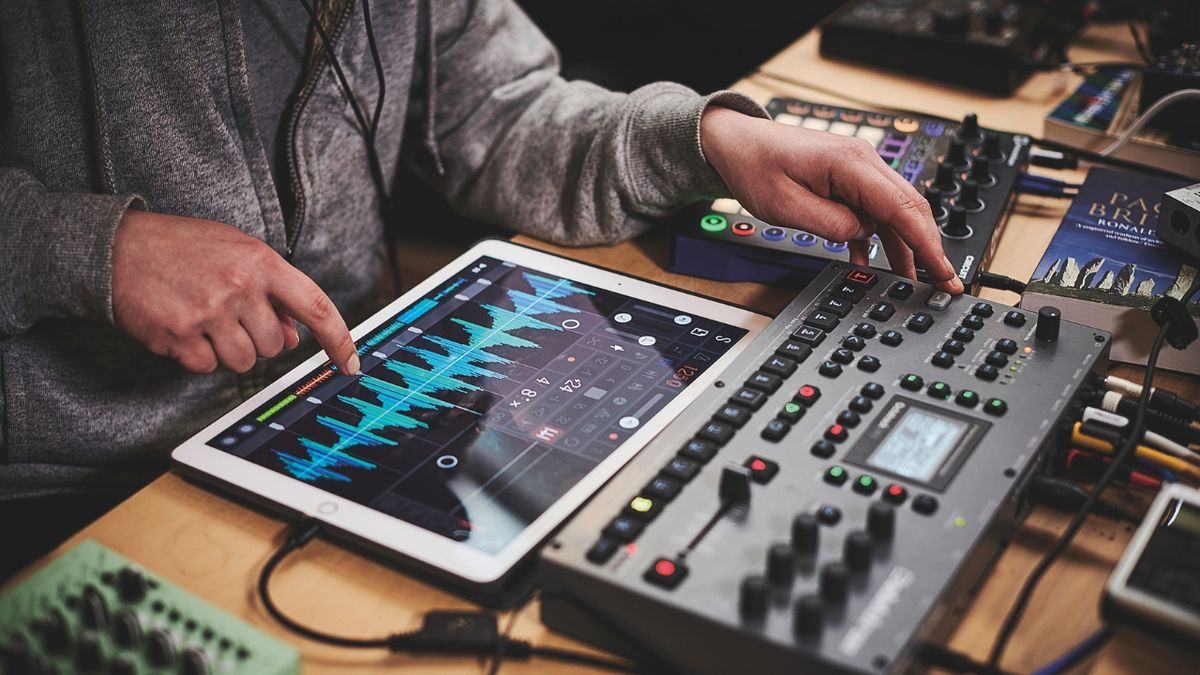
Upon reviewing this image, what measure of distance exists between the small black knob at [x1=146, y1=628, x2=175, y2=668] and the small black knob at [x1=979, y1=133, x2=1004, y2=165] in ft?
3.01

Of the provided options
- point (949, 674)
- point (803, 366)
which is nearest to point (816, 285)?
point (803, 366)

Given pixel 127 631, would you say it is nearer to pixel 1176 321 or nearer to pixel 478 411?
pixel 478 411

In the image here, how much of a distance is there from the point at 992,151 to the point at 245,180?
0.78m

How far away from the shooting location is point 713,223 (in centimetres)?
103

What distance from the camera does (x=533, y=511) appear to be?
726 millimetres

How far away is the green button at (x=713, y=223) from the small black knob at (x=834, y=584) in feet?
1.64

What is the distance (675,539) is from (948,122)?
750 millimetres

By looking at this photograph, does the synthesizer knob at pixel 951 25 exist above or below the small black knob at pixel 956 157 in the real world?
above

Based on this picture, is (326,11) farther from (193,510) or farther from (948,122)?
(948,122)

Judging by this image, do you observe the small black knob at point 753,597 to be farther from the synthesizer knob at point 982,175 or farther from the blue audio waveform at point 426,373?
the synthesizer knob at point 982,175

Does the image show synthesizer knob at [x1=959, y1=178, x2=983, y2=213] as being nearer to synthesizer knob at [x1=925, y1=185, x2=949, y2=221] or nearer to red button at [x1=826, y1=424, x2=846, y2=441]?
synthesizer knob at [x1=925, y1=185, x2=949, y2=221]

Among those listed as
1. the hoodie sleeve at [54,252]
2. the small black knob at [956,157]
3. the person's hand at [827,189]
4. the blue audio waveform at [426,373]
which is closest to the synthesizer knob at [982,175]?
the small black knob at [956,157]

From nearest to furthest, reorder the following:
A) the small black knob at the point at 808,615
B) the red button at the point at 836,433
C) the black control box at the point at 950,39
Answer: the small black knob at the point at 808,615 → the red button at the point at 836,433 → the black control box at the point at 950,39

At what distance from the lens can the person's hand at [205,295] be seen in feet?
2.67
